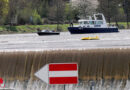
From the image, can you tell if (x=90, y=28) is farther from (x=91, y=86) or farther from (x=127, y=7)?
(x=91, y=86)

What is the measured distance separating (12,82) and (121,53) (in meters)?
3.78

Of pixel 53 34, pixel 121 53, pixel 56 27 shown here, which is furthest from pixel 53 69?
pixel 56 27

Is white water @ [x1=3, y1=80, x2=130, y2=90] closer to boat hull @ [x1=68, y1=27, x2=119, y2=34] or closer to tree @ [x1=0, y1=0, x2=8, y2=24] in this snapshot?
boat hull @ [x1=68, y1=27, x2=119, y2=34]

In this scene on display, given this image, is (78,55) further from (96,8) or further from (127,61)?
(96,8)

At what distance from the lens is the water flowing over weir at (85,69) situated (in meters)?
11.4

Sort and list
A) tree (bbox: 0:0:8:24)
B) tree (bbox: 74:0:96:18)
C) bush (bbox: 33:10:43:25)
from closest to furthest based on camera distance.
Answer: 1. bush (bbox: 33:10:43:25)
2. tree (bbox: 0:0:8:24)
3. tree (bbox: 74:0:96:18)

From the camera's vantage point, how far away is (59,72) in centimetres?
871

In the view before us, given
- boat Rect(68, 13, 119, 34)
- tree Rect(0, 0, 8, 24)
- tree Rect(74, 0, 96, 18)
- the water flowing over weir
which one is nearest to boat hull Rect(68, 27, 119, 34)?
boat Rect(68, 13, 119, 34)

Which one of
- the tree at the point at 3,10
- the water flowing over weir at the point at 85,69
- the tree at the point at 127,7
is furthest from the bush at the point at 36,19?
the water flowing over weir at the point at 85,69

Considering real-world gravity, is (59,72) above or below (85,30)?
above

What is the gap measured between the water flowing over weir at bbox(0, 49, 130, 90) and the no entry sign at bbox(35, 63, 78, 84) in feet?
8.41

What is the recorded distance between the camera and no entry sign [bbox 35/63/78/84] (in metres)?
8.68

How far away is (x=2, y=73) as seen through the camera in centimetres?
1169

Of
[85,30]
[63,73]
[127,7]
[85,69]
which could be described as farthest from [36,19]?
[63,73]
